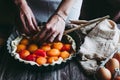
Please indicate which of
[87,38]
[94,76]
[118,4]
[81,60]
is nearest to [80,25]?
[87,38]

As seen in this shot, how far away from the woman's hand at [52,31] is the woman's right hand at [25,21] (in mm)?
63

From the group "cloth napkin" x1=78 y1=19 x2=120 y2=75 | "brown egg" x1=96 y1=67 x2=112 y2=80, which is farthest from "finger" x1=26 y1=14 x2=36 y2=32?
"brown egg" x1=96 y1=67 x2=112 y2=80

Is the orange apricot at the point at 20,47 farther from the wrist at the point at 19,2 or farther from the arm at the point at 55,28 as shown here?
the wrist at the point at 19,2

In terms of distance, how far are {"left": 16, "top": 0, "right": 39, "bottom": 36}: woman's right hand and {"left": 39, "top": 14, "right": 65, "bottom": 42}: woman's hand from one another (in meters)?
0.06

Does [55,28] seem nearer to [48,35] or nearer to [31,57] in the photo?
[48,35]

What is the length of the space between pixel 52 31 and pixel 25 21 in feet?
0.51

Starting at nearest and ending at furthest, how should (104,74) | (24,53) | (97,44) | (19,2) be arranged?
(104,74) → (24,53) → (97,44) → (19,2)

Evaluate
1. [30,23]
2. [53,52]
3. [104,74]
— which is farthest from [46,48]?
[104,74]

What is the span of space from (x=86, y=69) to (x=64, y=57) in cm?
9

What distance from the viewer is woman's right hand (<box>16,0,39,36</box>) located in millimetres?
1171

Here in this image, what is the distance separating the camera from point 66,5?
4.07 ft

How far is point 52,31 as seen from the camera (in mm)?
1127

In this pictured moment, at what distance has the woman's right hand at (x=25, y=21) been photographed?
3.84 feet

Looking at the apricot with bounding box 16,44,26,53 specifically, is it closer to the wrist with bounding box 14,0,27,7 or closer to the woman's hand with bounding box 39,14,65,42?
the woman's hand with bounding box 39,14,65,42
